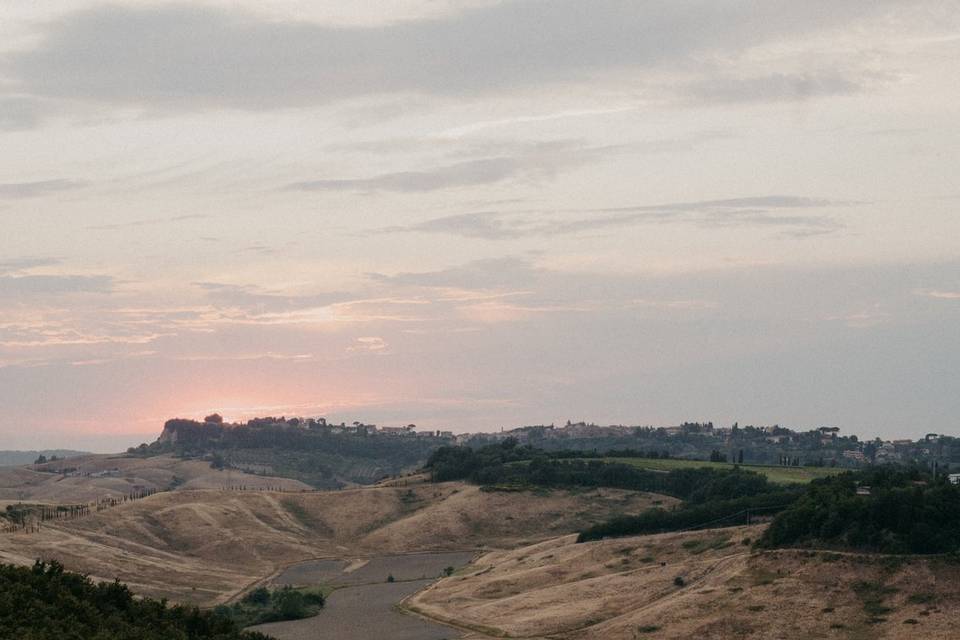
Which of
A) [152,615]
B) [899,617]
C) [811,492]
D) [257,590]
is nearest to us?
[152,615]

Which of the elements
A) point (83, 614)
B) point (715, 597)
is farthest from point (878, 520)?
point (83, 614)

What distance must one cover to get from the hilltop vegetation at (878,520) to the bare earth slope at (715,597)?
2479 millimetres

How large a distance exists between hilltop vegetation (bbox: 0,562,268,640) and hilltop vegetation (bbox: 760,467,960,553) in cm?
6948

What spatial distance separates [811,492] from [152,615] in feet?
277

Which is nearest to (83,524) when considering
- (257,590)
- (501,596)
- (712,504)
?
(257,590)

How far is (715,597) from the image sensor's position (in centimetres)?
11562

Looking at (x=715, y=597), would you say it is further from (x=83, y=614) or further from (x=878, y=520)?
(x=83, y=614)

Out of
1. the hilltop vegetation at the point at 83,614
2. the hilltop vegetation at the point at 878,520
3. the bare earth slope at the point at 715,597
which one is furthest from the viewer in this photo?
the hilltop vegetation at the point at 878,520

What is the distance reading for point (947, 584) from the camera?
108562 mm

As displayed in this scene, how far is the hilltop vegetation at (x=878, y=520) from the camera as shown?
116 m

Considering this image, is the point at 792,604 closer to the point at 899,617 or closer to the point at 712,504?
the point at 899,617

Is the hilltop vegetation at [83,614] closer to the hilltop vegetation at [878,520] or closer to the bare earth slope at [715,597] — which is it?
the bare earth slope at [715,597]

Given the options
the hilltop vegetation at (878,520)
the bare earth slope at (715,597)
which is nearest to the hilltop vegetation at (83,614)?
the bare earth slope at (715,597)

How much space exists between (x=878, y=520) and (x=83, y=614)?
3237 inches
